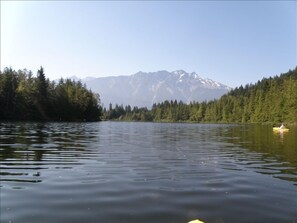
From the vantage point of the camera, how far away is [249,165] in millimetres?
23328

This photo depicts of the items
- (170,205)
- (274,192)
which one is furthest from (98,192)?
(274,192)

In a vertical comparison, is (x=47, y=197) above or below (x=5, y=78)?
below

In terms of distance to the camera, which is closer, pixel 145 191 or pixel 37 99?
pixel 145 191

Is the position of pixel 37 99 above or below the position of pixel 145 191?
above

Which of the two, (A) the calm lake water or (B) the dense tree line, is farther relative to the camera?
(B) the dense tree line

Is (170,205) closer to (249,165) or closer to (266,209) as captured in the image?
(266,209)

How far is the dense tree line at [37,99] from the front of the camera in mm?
129250

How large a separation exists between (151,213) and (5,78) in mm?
130416

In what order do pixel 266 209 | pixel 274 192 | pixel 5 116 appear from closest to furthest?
1. pixel 266 209
2. pixel 274 192
3. pixel 5 116

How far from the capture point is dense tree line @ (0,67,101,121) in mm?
129250

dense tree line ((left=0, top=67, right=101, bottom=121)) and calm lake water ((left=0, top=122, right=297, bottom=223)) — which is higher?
dense tree line ((left=0, top=67, right=101, bottom=121))

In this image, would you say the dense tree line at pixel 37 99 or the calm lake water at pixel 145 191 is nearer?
the calm lake water at pixel 145 191

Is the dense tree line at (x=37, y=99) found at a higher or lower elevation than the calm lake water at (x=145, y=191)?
higher

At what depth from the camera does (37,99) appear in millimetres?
138250
